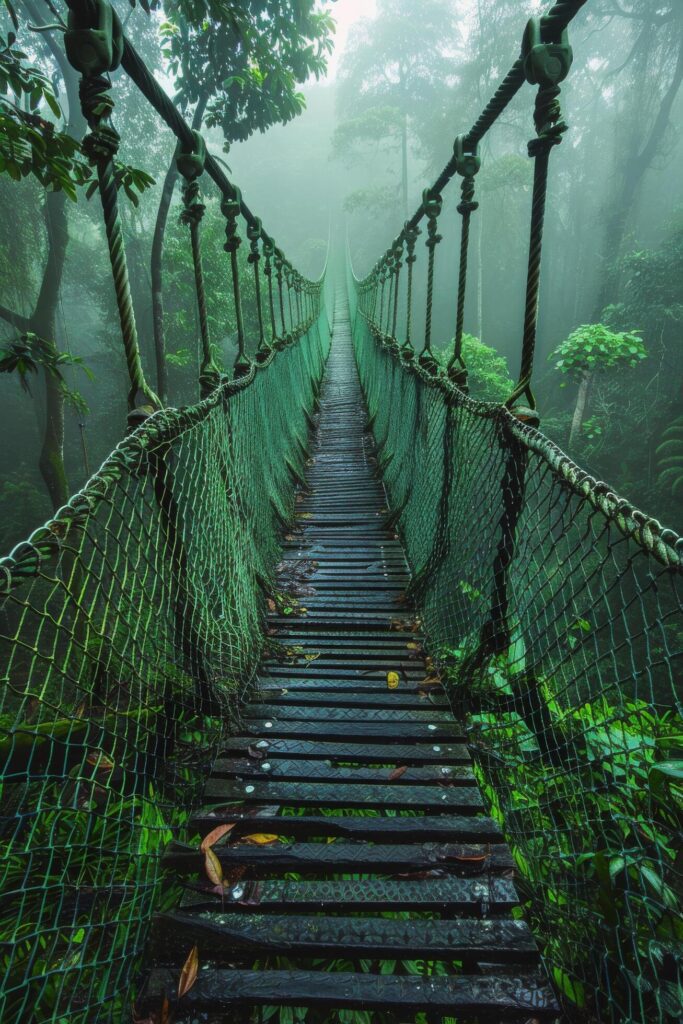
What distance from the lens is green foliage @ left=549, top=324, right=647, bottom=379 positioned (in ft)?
22.3

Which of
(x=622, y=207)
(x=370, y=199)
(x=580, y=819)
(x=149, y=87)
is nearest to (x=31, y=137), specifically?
(x=149, y=87)

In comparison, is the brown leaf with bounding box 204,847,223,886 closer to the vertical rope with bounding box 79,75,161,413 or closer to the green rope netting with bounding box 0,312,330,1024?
the green rope netting with bounding box 0,312,330,1024

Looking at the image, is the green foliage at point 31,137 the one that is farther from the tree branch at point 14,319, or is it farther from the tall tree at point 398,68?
the tall tree at point 398,68

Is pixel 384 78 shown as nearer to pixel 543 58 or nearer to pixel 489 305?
pixel 489 305

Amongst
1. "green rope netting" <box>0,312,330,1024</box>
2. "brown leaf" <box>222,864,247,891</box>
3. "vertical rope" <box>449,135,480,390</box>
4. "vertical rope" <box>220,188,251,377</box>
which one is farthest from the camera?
"vertical rope" <box>220,188,251,377</box>

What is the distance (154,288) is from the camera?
618 centimetres

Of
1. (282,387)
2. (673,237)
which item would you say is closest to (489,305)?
(673,237)

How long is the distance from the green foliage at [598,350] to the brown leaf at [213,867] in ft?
24.0

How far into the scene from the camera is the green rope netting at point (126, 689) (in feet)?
2.42

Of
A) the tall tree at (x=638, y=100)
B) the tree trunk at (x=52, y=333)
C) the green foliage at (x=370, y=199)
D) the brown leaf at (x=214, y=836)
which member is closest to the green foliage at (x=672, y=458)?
the tall tree at (x=638, y=100)

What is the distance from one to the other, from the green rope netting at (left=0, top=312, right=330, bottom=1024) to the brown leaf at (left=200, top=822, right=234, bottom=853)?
0.33ft

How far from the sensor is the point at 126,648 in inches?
37.9

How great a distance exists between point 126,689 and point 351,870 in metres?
0.56

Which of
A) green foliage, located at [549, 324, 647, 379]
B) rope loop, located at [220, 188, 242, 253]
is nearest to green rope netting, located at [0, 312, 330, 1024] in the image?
rope loop, located at [220, 188, 242, 253]
